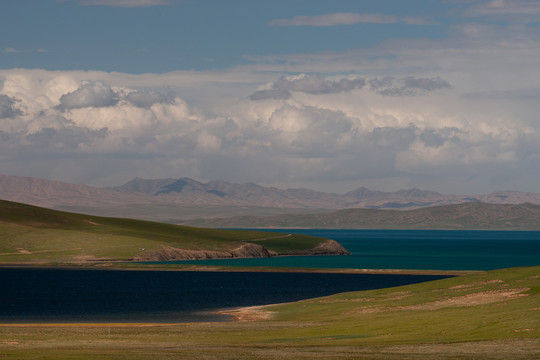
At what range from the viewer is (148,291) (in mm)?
126312

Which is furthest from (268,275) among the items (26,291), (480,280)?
(480,280)

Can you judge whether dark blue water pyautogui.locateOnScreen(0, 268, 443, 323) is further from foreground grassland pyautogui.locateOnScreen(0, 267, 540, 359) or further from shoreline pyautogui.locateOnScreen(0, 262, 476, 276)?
foreground grassland pyautogui.locateOnScreen(0, 267, 540, 359)

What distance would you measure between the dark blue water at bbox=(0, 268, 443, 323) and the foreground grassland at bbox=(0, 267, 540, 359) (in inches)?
457

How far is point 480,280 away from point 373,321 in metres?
31.8

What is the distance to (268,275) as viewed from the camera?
169 m

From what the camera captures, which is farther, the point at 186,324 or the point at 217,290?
the point at 217,290

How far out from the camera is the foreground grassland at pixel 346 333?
161 feet

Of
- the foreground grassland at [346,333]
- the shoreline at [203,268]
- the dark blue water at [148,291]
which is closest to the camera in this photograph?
the foreground grassland at [346,333]

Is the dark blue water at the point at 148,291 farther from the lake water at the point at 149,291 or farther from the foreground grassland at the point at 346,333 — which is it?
the foreground grassland at the point at 346,333

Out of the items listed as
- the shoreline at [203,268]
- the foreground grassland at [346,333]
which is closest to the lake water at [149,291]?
the shoreline at [203,268]

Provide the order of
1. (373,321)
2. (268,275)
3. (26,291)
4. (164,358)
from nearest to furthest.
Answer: (164,358), (373,321), (26,291), (268,275)

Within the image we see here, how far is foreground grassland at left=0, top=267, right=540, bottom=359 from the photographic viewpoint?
48938 mm

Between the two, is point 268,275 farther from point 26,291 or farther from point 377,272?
point 26,291

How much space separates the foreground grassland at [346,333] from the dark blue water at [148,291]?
11.6 m
